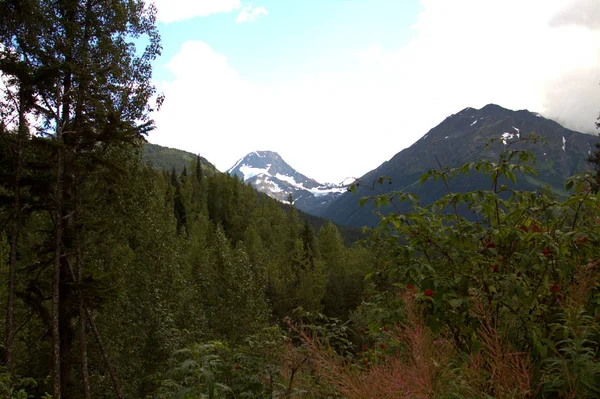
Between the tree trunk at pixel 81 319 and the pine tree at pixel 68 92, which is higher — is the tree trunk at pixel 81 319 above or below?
below

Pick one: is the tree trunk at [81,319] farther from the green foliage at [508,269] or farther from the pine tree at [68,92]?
the green foliage at [508,269]

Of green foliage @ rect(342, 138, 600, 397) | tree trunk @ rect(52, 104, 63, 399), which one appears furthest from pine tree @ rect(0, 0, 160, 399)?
green foliage @ rect(342, 138, 600, 397)

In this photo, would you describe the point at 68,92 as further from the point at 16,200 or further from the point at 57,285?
the point at 57,285

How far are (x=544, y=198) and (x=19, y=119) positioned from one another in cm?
1116

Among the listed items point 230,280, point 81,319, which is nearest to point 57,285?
point 81,319

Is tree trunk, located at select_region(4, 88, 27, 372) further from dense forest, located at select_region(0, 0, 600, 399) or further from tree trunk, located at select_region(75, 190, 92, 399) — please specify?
tree trunk, located at select_region(75, 190, 92, 399)

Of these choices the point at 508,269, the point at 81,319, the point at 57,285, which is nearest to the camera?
the point at 508,269

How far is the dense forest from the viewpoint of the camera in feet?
8.18

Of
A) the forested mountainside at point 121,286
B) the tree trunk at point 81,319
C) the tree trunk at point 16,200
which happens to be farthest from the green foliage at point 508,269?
the tree trunk at point 16,200

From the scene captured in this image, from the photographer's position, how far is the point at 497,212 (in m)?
3.34

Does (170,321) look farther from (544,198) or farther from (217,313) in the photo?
(544,198)

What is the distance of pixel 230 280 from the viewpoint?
22.8m

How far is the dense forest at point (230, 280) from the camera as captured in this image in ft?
8.18

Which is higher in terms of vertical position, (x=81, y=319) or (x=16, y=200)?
(x=16, y=200)
